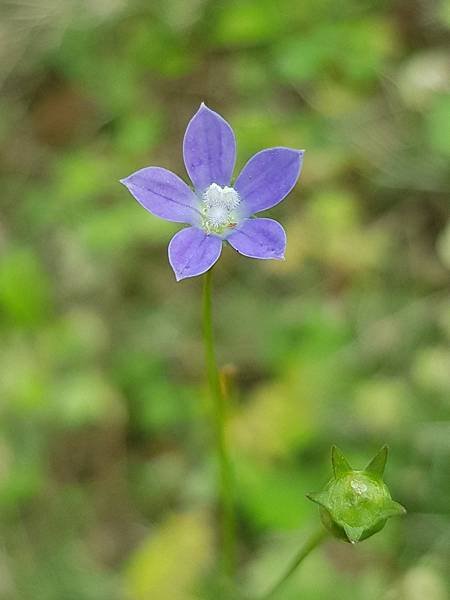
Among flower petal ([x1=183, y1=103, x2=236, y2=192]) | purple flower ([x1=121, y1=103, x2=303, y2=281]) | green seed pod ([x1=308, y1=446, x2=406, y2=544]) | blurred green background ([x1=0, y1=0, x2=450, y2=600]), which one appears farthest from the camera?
blurred green background ([x1=0, y1=0, x2=450, y2=600])

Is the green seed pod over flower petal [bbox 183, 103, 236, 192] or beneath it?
beneath

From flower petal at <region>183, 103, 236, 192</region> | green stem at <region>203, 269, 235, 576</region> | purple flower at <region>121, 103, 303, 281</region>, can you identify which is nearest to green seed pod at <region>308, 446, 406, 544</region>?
green stem at <region>203, 269, 235, 576</region>

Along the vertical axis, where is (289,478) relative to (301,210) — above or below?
below

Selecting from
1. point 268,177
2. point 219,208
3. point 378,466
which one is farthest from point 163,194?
point 378,466

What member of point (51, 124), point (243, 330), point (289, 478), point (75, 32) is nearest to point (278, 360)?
point (243, 330)

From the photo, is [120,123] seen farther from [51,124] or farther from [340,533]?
[340,533]

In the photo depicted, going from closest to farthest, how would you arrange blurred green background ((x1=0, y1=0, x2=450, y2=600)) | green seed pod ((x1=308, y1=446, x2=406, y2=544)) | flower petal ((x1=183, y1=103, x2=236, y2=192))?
green seed pod ((x1=308, y1=446, x2=406, y2=544)) < flower petal ((x1=183, y1=103, x2=236, y2=192)) < blurred green background ((x1=0, y1=0, x2=450, y2=600))

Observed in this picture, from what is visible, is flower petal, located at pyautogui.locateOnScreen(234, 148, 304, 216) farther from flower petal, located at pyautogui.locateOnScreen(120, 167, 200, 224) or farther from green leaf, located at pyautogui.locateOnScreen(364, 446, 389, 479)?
green leaf, located at pyautogui.locateOnScreen(364, 446, 389, 479)
